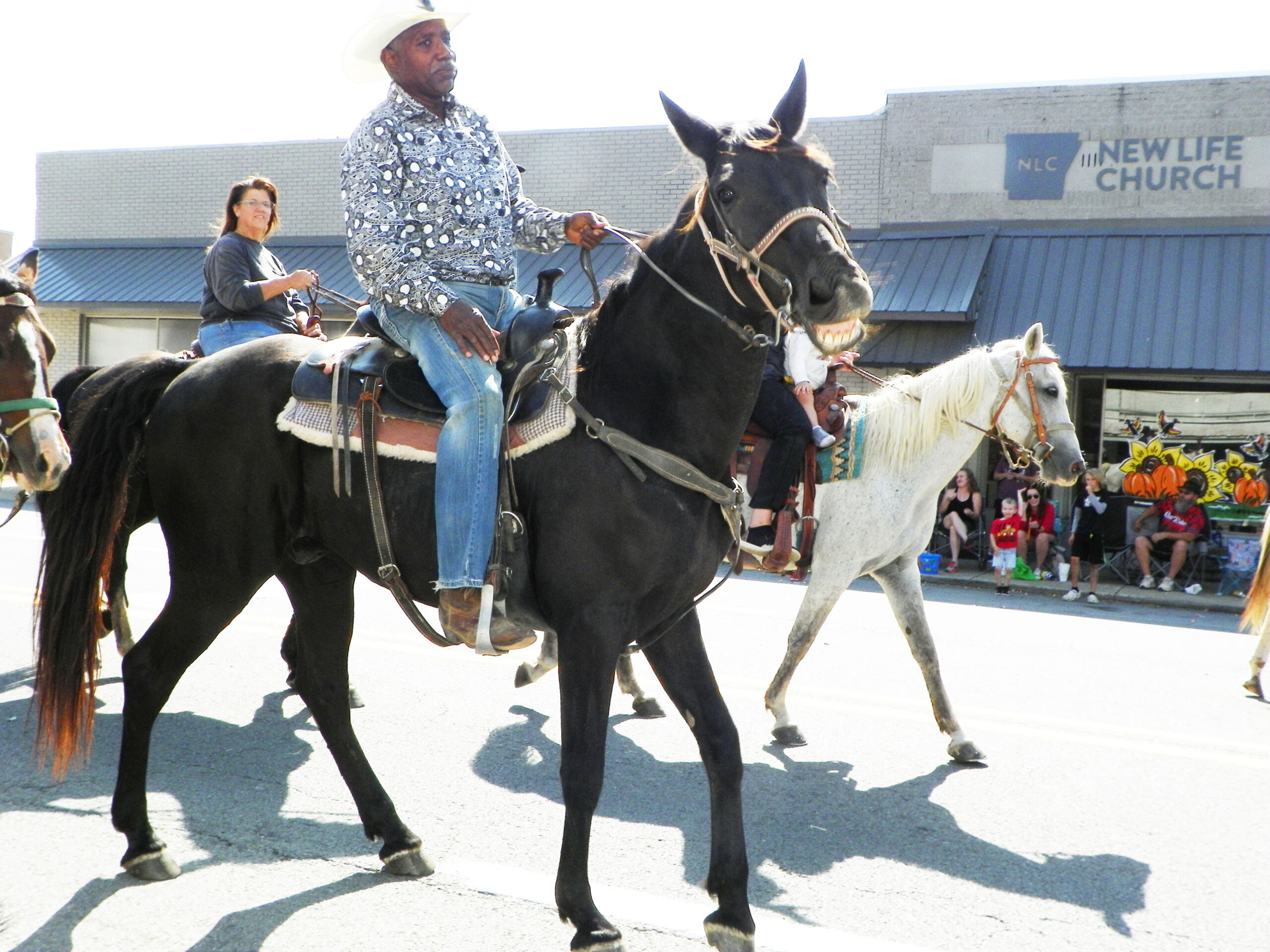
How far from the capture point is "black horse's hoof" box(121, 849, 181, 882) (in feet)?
12.4

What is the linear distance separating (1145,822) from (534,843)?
266cm

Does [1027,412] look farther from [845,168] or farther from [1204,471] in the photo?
[845,168]

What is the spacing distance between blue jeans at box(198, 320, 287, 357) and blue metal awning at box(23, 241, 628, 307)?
11030 millimetres

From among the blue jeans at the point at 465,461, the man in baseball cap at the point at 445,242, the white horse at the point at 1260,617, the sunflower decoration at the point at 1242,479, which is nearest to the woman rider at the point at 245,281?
the man in baseball cap at the point at 445,242

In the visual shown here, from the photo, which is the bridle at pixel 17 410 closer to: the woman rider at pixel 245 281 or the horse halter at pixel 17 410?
the horse halter at pixel 17 410

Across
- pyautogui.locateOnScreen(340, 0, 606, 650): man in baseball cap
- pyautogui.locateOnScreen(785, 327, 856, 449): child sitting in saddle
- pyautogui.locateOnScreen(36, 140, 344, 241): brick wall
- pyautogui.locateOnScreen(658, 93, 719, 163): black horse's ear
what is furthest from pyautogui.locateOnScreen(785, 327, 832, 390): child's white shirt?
pyautogui.locateOnScreen(36, 140, 344, 241): brick wall

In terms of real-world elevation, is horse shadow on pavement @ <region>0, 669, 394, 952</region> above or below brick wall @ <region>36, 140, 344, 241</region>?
below

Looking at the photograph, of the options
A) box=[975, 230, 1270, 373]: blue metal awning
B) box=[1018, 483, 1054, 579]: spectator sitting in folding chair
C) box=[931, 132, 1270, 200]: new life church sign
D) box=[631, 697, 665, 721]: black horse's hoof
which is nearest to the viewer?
box=[631, 697, 665, 721]: black horse's hoof

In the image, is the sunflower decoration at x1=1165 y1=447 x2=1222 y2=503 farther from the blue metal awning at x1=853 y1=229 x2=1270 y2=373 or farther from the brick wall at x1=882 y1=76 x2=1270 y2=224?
the brick wall at x1=882 y1=76 x2=1270 y2=224

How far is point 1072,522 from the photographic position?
1434 cm

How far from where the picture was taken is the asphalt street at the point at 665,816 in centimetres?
357

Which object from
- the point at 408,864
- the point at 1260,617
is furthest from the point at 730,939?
the point at 1260,617

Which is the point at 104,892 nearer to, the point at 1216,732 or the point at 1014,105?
the point at 1216,732

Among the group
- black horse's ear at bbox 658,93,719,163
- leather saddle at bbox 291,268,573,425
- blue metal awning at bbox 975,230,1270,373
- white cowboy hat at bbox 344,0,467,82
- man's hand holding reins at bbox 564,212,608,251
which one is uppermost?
blue metal awning at bbox 975,230,1270,373
